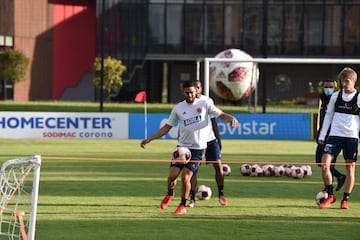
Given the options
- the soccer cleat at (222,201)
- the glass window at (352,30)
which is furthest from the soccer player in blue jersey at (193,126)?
the glass window at (352,30)

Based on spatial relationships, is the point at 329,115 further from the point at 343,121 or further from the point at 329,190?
the point at 329,190

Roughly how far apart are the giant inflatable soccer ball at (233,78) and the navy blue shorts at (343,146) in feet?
83.7

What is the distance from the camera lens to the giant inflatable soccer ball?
134ft

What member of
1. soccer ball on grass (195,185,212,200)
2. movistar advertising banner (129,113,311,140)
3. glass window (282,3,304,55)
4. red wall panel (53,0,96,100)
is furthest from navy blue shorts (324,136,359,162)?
red wall panel (53,0,96,100)

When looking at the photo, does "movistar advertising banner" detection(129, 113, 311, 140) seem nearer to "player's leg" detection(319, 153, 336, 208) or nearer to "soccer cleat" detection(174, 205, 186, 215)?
"player's leg" detection(319, 153, 336, 208)

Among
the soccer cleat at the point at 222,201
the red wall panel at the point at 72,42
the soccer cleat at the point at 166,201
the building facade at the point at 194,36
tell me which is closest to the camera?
the soccer cleat at the point at 166,201

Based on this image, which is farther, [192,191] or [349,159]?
[192,191]

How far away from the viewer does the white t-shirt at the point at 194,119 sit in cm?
1440

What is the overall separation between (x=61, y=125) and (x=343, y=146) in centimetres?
1812

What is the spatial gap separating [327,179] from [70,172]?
23.7ft

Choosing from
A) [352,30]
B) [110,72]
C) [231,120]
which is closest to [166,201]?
[231,120]

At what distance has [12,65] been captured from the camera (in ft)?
178

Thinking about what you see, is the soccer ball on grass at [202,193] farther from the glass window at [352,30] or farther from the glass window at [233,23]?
the glass window at [352,30]

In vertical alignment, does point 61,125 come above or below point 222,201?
above
